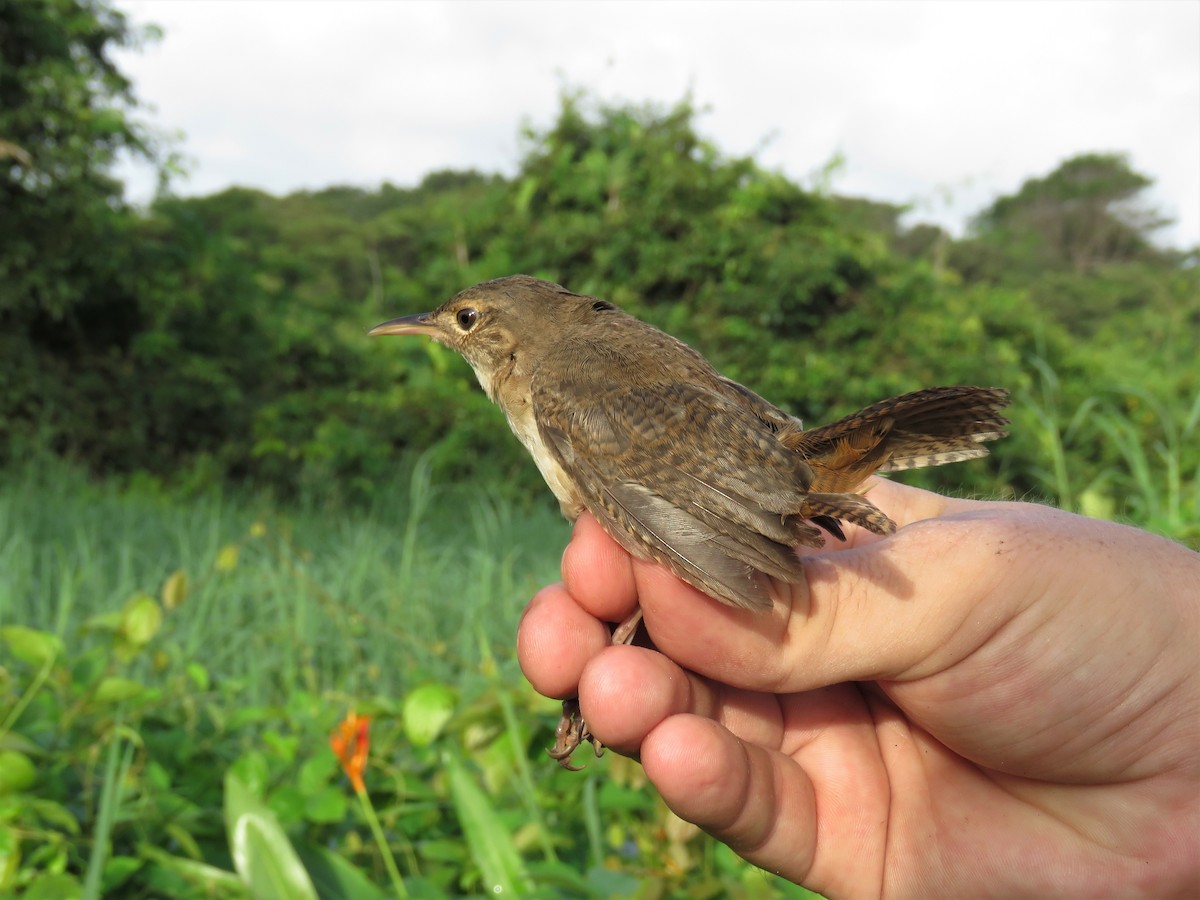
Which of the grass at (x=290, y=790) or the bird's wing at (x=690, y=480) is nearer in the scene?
the bird's wing at (x=690, y=480)

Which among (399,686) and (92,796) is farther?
(399,686)

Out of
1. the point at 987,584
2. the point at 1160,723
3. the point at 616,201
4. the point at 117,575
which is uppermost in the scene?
the point at 616,201

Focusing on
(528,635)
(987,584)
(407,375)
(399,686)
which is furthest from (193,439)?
(987,584)

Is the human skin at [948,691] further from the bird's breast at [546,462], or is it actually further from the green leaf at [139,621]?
the green leaf at [139,621]

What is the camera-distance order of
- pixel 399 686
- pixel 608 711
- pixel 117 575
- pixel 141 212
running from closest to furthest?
pixel 608 711 → pixel 399 686 → pixel 117 575 → pixel 141 212

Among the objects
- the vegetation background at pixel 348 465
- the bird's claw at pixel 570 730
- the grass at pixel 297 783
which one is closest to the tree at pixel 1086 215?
the vegetation background at pixel 348 465

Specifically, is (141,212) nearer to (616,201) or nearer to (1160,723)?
(616,201)
